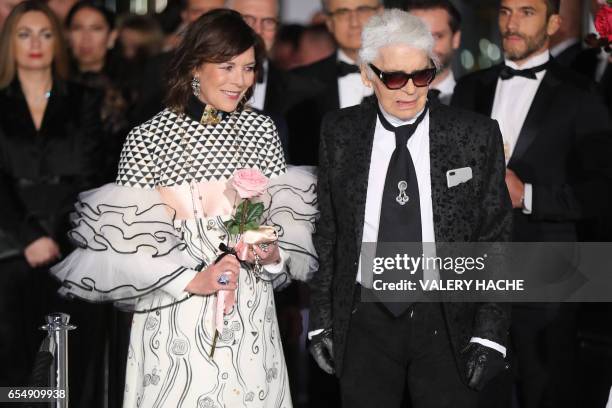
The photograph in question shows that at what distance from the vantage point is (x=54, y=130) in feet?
21.1

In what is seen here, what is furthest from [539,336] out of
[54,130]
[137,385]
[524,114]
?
[54,130]

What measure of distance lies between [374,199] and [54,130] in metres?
2.69

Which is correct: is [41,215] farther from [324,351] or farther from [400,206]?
[400,206]

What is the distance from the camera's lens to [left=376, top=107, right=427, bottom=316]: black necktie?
170 inches

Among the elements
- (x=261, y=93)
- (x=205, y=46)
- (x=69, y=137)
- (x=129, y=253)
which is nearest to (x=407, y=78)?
(x=205, y=46)

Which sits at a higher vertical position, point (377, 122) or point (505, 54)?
point (505, 54)

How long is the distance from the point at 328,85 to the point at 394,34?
Result: 209 cm

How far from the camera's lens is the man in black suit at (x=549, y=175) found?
5.36m

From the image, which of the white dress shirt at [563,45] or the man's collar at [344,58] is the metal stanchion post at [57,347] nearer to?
the man's collar at [344,58]

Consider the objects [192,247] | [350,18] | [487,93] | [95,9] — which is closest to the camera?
[192,247]

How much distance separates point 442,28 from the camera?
6047 millimetres

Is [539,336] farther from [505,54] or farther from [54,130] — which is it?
[54,130]

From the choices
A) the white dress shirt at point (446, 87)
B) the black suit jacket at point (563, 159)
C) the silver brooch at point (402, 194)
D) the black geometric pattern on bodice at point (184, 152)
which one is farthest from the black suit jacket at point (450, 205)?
the white dress shirt at point (446, 87)

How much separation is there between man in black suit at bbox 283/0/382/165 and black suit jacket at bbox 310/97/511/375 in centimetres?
179
